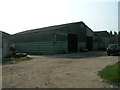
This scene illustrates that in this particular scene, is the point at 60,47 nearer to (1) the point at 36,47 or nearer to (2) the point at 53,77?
(1) the point at 36,47

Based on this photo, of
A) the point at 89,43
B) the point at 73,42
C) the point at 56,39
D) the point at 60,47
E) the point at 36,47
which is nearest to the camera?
the point at 56,39

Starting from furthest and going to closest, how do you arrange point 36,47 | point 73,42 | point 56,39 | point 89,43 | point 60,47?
point 89,43
point 73,42
point 36,47
point 60,47
point 56,39

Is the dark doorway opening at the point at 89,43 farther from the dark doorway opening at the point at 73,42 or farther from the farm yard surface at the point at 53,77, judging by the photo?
the farm yard surface at the point at 53,77

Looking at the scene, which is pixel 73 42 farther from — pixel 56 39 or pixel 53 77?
pixel 53 77

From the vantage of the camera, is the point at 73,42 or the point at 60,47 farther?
the point at 73,42

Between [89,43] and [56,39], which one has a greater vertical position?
[56,39]

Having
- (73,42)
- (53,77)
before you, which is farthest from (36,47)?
(53,77)

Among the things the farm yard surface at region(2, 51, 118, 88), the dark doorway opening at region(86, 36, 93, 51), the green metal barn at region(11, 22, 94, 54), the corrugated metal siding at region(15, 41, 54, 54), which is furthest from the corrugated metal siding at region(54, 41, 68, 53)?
the farm yard surface at region(2, 51, 118, 88)

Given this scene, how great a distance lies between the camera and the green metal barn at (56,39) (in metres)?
24.4

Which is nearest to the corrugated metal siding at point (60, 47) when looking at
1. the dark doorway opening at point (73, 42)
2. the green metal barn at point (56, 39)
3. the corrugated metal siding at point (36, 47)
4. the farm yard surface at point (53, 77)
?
the green metal barn at point (56, 39)

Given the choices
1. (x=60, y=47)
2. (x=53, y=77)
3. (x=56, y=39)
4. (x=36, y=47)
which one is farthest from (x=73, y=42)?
(x=53, y=77)

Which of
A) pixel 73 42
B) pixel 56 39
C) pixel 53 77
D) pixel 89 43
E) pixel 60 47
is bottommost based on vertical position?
pixel 53 77

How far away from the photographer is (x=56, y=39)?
2439cm

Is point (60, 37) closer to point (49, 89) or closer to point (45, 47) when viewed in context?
point (45, 47)
